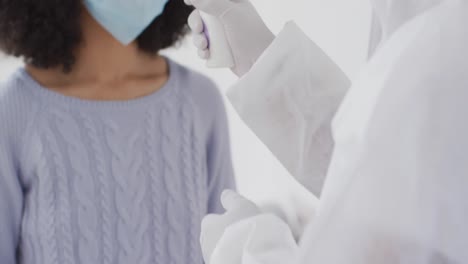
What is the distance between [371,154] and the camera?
0.40 metres

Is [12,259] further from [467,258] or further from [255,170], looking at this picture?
[467,258]

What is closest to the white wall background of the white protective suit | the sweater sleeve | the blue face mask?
the blue face mask

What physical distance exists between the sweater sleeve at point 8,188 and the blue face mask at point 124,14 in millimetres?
218

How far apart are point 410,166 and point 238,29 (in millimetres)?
390

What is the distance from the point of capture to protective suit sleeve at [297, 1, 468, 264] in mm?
394

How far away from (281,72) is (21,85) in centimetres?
62

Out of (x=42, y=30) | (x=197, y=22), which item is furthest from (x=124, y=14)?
(x=197, y=22)

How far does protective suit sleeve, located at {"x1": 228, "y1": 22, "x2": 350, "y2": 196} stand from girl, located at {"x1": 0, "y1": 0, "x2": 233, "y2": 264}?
0.56 m

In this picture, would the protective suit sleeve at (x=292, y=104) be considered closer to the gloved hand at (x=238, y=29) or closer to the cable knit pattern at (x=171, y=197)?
the gloved hand at (x=238, y=29)

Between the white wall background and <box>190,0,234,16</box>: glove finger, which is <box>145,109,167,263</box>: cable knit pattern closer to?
the white wall background

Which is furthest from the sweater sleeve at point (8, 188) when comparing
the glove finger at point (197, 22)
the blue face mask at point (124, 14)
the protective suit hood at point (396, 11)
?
the protective suit hood at point (396, 11)

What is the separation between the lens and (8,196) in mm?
1090

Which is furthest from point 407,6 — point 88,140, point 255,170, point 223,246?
point 255,170

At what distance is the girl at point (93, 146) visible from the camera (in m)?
1.10
